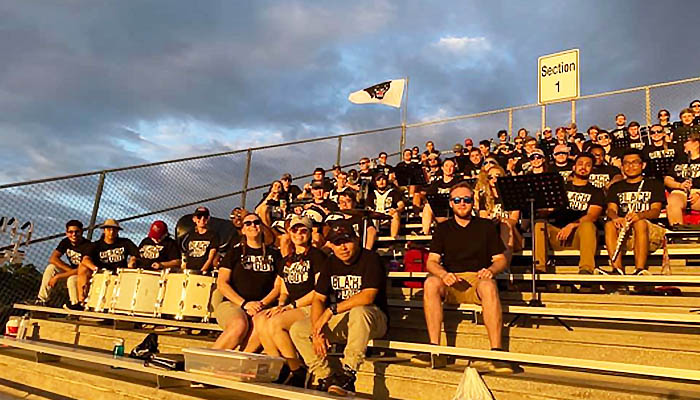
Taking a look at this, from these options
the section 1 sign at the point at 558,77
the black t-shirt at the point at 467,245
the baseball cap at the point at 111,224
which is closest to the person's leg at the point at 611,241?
the black t-shirt at the point at 467,245

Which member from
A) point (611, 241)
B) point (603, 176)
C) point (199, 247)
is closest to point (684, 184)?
point (603, 176)

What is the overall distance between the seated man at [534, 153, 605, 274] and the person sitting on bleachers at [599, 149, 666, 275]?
7.2 inches

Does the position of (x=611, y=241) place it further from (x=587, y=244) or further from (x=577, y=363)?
(x=577, y=363)

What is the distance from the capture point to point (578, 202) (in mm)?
6027

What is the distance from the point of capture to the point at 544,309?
14.0ft

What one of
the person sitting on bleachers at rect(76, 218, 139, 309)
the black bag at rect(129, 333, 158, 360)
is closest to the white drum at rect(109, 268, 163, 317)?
the person sitting on bleachers at rect(76, 218, 139, 309)

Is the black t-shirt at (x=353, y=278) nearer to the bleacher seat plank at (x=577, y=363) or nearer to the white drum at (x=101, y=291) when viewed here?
the bleacher seat plank at (x=577, y=363)

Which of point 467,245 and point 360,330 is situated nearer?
point 360,330

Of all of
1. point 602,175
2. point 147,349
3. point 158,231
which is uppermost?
point 602,175

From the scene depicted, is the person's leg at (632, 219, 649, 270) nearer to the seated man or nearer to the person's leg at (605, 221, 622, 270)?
the person's leg at (605, 221, 622, 270)

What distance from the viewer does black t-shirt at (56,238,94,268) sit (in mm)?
8273

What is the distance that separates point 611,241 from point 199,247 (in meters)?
5.14

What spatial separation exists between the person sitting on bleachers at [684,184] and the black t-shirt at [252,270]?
4287mm

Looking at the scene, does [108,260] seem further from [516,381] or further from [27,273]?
[516,381]
